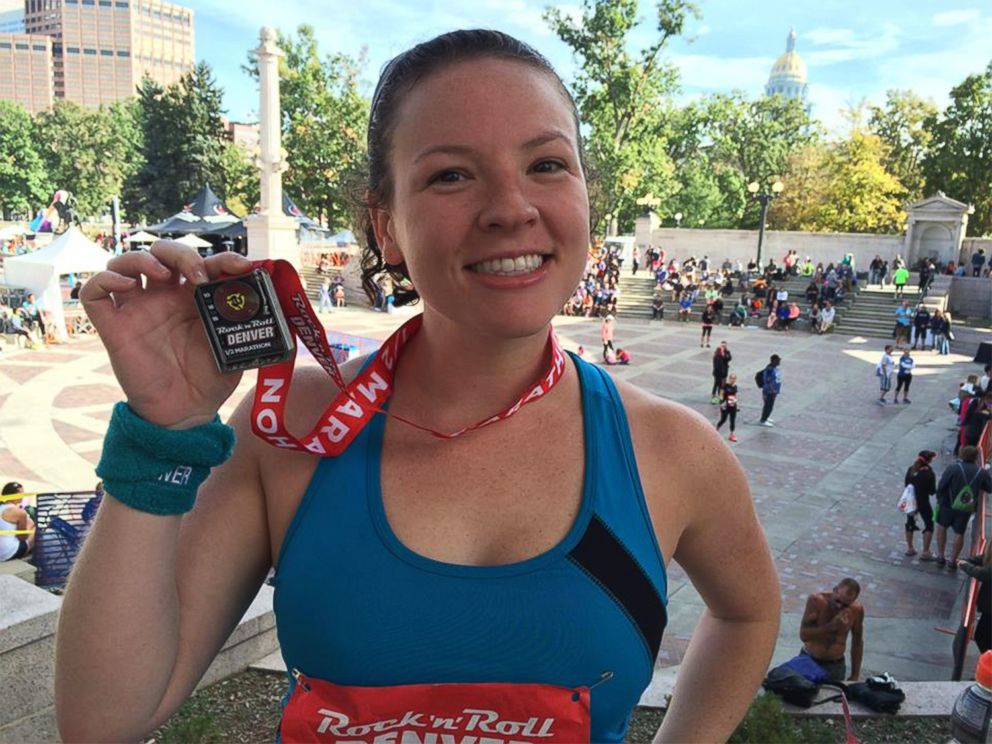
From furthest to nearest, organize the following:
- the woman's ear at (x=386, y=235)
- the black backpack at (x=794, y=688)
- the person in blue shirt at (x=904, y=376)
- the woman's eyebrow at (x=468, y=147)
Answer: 1. the person in blue shirt at (x=904, y=376)
2. the black backpack at (x=794, y=688)
3. the woman's ear at (x=386, y=235)
4. the woman's eyebrow at (x=468, y=147)

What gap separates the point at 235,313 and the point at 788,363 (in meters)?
22.0

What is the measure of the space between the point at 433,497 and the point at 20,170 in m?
80.7

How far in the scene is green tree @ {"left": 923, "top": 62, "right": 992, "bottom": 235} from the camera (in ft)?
118

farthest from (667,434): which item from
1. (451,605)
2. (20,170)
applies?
(20,170)

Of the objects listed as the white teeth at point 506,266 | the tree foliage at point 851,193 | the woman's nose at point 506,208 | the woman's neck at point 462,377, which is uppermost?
the tree foliage at point 851,193

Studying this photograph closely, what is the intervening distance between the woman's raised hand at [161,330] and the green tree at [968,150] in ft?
145

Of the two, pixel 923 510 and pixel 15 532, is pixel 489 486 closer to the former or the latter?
pixel 15 532

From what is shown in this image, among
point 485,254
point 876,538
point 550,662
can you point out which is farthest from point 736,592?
point 876,538

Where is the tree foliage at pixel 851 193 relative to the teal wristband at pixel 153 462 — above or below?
above

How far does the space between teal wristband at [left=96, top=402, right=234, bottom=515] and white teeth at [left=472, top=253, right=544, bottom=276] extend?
0.53 metres

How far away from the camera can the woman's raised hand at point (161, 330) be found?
1194mm

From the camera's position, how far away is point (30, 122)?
71625 millimetres

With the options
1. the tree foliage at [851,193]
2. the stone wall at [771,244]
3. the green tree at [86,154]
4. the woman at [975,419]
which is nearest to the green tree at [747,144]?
the tree foliage at [851,193]

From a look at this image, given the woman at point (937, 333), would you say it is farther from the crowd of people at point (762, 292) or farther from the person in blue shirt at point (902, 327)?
the crowd of people at point (762, 292)
